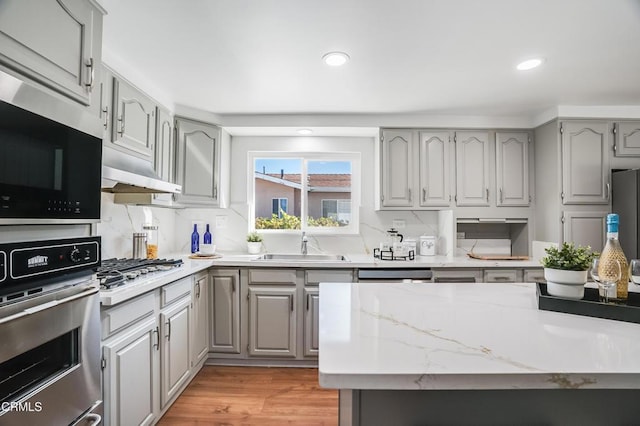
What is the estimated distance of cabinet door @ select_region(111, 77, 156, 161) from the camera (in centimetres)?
198

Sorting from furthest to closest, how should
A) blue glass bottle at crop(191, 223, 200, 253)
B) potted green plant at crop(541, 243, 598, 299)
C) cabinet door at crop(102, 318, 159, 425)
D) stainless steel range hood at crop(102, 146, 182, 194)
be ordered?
1. blue glass bottle at crop(191, 223, 200, 253)
2. stainless steel range hood at crop(102, 146, 182, 194)
3. cabinet door at crop(102, 318, 159, 425)
4. potted green plant at crop(541, 243, 598, 299)

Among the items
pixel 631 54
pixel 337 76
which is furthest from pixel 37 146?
pixel 631 54

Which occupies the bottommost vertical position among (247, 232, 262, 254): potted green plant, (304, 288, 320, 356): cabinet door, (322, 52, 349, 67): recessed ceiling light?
(304, 288, 320, 356): cabinet door

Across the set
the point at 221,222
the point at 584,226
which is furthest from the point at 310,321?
the point at 584,226

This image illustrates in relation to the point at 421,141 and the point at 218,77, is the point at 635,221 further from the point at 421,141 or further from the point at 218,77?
the point at 218,77

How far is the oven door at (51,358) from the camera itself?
922 millimetres

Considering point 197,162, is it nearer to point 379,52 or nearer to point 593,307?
point 379,52

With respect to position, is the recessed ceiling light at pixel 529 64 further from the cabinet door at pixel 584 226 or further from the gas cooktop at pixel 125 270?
the gas cooktop at pixel 125 270

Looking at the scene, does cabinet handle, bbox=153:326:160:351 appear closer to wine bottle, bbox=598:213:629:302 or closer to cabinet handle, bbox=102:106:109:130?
cabinet handle, bbox=102:106:109:130

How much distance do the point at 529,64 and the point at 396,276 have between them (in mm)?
1749

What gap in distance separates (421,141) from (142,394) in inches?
113

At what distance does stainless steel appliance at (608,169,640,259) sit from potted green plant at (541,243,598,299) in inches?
75.2

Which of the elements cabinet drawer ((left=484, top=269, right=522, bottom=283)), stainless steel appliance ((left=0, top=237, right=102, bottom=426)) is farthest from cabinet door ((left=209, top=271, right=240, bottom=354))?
cabinet drawer ((left=484, top=269, right=522, bottom=283))

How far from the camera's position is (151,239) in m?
2.85
